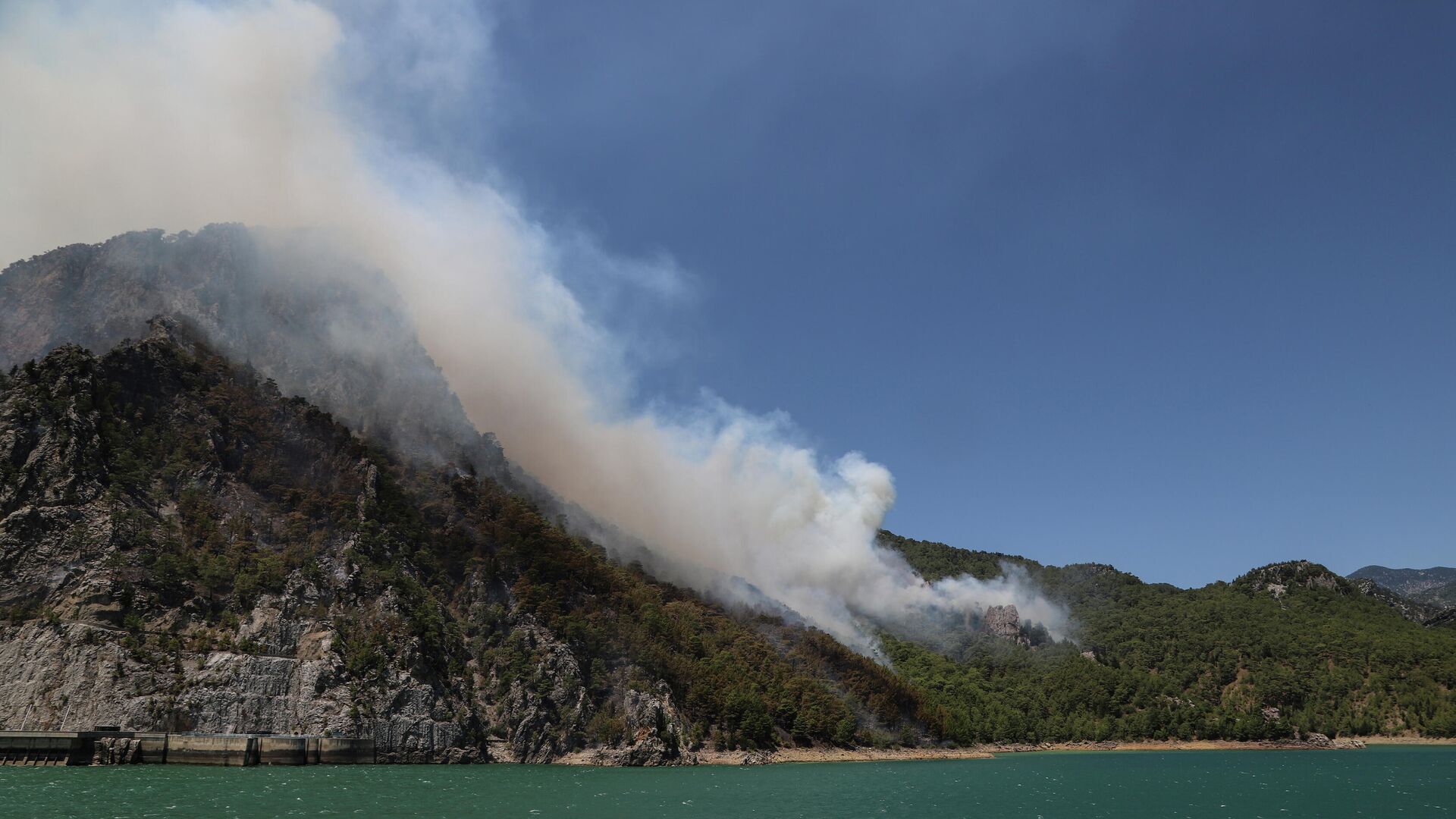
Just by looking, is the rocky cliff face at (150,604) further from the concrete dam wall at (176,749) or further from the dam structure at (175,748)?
the concrete dam wall at (176,749)

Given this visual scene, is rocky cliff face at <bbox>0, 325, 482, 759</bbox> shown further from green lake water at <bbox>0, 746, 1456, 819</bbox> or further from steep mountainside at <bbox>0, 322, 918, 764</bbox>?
green lake water at <bbox>0, 746, 1456, 819</bbox>

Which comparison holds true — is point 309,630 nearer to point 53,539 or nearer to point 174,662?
point 174,662

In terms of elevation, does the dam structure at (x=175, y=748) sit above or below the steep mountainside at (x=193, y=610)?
below

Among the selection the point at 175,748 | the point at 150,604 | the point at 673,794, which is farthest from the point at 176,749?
the point at 673,794

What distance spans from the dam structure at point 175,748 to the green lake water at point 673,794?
5.33m

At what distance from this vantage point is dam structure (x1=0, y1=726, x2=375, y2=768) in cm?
12625

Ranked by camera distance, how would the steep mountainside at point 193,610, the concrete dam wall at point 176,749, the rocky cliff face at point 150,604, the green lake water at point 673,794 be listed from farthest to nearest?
1. the steep mountainside at point 193,610
2. the rocky cliff face at point 150,604
3. the concrete dam wall at point 176,749
4. the green lake water at point 673,794

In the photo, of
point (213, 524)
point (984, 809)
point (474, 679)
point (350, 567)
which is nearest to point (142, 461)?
point (213, 524)

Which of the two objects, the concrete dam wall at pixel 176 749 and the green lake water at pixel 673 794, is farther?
the concrete dam wall at pixel 176 749

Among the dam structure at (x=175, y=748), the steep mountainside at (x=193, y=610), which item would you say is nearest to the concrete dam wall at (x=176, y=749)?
the dam structure at (x=175, y=748)

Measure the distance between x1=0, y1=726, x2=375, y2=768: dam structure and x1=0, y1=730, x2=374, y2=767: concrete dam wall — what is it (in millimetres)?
91

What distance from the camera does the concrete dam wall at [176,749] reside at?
126 meters

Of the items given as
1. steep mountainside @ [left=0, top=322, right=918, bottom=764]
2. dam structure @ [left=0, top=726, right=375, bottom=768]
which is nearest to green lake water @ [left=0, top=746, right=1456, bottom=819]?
dam structure @ [left=0, top=726, right=375, bottom=768]

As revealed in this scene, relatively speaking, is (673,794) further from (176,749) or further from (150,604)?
(150,604)
